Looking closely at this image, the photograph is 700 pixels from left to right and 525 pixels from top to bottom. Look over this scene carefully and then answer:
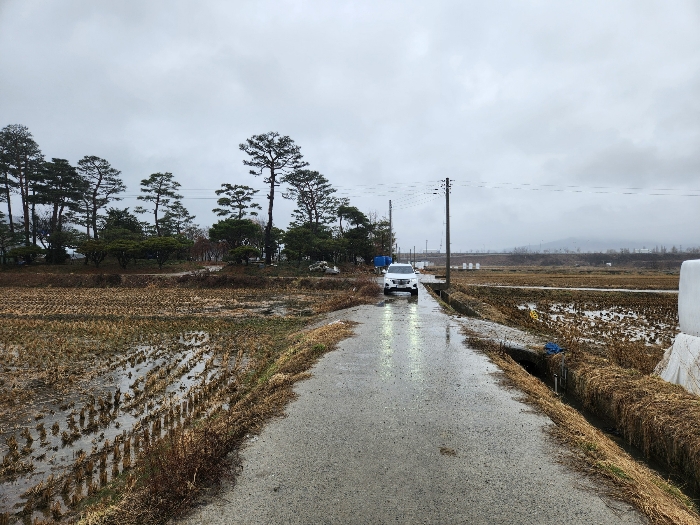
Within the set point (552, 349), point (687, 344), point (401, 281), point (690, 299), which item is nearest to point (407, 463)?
point (687, 344)

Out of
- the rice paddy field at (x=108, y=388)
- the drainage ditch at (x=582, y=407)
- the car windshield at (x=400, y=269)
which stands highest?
the car windshield at (x=400, y=269)

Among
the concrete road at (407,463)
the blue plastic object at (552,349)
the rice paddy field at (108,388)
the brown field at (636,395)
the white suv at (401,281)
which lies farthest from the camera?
the white suv at (401,281)

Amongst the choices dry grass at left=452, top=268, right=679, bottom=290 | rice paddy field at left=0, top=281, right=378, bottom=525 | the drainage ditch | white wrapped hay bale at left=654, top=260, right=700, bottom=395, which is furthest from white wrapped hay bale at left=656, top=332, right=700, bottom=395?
dry grass at left=452, top=268, right=679, bottom=290

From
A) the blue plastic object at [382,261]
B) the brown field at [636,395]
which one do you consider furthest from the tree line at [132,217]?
the brown field at [636,395]

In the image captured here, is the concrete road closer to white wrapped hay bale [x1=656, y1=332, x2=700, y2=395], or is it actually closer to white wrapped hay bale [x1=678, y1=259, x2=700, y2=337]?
white wrapped hay bale [x1=656, y1=332, x2=700, y2=395]

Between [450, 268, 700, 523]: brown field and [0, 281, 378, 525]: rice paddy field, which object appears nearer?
[0, 281, 378, 525]: rice paddy field

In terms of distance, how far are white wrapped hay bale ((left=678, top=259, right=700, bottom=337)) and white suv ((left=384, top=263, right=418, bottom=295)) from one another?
44.3ft

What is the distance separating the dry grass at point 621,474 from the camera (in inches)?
126

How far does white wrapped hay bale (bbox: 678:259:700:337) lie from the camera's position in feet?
22.3

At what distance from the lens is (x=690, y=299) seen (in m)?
7.01

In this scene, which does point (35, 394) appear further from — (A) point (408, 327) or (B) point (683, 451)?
(B) point (683, 451)

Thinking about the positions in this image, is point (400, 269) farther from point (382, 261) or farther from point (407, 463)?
point (382, 261)

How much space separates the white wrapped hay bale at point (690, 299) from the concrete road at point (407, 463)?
362cm

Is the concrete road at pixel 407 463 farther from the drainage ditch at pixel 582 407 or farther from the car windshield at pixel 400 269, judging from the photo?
the car windshield at pixel 400 269
